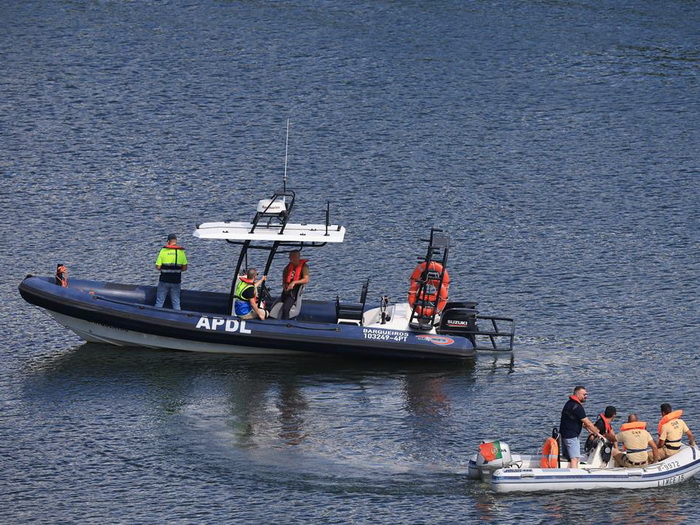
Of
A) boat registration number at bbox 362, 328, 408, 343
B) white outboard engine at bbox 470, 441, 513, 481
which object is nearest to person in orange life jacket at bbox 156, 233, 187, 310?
boat registration number at bbox 362, 328, 408, 343

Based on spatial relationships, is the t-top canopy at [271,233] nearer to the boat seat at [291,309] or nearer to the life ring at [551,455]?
the boat seat at [291,309]

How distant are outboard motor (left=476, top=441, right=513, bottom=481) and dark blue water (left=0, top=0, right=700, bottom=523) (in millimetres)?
390

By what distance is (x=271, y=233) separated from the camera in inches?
1069

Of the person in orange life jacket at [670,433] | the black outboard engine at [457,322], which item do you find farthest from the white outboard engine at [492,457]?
the black outboard engine at [457,322]

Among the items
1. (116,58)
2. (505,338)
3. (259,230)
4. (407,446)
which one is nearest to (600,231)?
(505,338)

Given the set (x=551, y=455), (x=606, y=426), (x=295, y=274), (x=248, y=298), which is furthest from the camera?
(x=295, y=274)

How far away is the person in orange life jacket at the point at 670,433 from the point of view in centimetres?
2238

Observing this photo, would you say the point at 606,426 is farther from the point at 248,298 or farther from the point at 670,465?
the point at 248,298

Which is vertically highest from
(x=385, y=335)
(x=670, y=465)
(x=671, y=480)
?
(x=385, y=335)

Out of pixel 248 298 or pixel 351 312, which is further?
pixel 351 312

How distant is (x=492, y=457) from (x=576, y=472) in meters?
1.34

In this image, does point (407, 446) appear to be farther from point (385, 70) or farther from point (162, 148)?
point (385, 70)

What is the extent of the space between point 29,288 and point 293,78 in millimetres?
22281

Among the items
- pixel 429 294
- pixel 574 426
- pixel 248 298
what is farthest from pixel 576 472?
pixel 248 298
